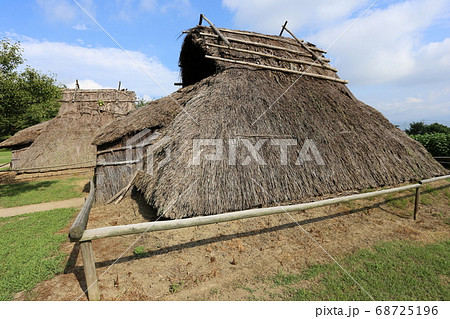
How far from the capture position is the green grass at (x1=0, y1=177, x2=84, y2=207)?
279 inches

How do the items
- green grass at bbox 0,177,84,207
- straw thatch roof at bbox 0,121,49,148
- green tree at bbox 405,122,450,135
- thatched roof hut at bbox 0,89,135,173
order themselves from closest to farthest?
green grass at bbox 0,177,84,207
thatched roof hut at bbox 0,89,135,173
straw thatch roof at bbox 0,121,49,148
green tree at bbox 405,122,450,135

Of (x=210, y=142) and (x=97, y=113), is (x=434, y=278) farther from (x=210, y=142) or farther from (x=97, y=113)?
(x=97, y=113)

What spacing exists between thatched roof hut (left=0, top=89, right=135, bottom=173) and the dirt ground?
27.8 ft

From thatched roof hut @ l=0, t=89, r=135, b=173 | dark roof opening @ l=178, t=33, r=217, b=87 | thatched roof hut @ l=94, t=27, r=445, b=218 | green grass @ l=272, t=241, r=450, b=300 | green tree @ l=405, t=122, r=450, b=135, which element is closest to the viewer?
green grass @ l=272, t=241, r=450, b=300

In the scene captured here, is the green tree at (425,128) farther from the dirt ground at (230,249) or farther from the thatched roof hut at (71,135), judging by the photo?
the thatched roof hut at (71,135)

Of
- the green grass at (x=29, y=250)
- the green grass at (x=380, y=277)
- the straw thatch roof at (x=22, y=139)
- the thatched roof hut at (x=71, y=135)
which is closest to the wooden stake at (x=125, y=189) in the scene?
the green grass at (x=29, y=250)

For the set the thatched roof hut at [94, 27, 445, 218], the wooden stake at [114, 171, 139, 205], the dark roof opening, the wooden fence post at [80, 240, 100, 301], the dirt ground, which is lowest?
the dirt ground

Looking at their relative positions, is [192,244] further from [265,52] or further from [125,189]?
[265,52]

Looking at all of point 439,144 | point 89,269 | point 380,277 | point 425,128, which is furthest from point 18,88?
point 425,128

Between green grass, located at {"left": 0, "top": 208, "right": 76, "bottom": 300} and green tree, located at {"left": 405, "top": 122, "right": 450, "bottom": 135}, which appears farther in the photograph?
green tree, located at {"left": 405, "top": 122, "right": 450, "bottom": 135}

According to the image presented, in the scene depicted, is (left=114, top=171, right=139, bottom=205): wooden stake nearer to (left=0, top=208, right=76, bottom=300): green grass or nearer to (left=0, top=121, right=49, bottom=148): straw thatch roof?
(left=0, top=208, right=76, bottom=300): green grass

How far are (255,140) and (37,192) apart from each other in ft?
29.6

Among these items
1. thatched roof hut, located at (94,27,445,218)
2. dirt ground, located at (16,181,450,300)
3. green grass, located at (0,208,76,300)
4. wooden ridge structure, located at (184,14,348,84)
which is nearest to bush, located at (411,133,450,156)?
thatched roof hut, located at (94,27,445,218)

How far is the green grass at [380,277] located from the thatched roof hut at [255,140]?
1373 millimetres
